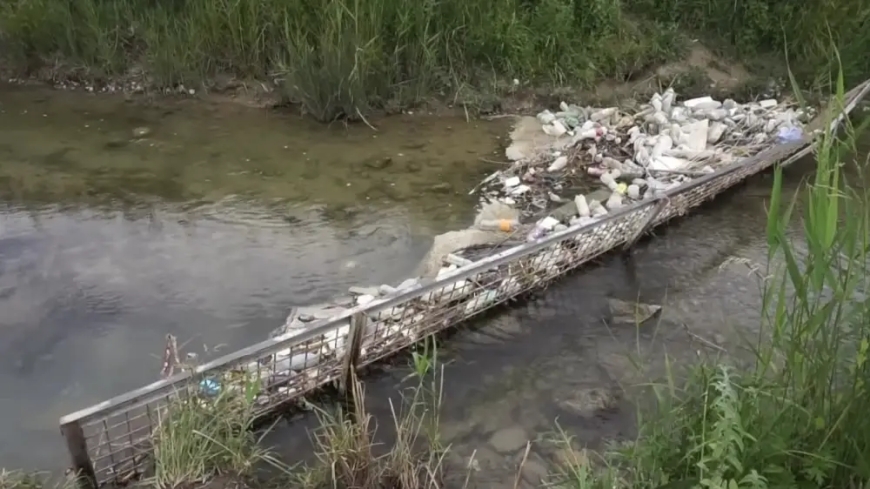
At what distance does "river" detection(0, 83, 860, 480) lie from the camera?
11.4ft

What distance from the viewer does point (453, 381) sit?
3596 millimetres

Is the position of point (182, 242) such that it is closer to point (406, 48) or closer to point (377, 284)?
point (377, 284)

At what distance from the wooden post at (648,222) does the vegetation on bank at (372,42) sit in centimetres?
303

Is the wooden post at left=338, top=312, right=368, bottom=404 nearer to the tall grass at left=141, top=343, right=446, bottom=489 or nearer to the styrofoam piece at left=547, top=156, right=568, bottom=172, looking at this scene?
the tall grass at left=141, top=343, right=446, bottom=489

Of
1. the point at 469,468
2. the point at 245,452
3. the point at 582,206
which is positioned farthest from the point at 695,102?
the point at 245,452

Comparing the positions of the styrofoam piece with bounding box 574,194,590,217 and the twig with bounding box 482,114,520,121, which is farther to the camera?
the twig with bounding box 482,114,520,121

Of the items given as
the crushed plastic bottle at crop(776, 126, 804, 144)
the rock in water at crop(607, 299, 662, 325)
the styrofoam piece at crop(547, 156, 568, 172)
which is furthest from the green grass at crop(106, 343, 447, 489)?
the crushed plastic bottle at crop(776, 126, 804, 144)

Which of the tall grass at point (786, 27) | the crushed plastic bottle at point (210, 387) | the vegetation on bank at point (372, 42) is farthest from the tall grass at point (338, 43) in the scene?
the crushed plastic bottle at point (210, 387)

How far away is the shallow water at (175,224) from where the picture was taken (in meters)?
3.77

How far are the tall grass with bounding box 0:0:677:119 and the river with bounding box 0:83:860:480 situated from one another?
485mm

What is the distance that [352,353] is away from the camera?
3.28 m

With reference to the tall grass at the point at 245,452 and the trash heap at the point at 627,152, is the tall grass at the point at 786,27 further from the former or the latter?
the tall grass at the point at 245,452

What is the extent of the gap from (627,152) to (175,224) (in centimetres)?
363

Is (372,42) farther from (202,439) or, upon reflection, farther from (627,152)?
(202,439)
